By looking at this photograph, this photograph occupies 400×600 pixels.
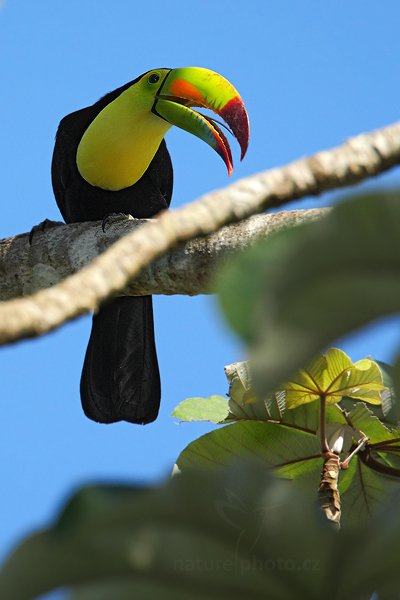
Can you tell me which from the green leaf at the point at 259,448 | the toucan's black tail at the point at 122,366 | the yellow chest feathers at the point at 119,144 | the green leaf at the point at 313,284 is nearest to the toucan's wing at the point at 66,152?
the yellow chest feathers at the point at 119,144

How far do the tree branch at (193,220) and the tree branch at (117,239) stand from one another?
1.23 metres

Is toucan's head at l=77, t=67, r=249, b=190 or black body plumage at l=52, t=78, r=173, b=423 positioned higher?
toucan's head at l=77, t=67, r=249, b=190

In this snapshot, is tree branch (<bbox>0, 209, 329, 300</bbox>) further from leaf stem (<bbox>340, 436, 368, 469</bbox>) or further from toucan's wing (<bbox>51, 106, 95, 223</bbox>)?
toucan's wing (<bbox>51, 106, 95, 223</bbox>)

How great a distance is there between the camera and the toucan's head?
15.4 feet

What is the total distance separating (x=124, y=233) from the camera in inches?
120

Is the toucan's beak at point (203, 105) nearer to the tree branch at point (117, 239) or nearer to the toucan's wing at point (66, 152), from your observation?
the toucan's wing at point (66, 152)

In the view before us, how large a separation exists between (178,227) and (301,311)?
371 millimetres

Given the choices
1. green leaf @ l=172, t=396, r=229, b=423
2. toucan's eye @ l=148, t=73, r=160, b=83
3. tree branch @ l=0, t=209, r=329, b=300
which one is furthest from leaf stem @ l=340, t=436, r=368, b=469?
toucan's eye @ l=148, t=73, r=160, b=83

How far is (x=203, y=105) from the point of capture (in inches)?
179

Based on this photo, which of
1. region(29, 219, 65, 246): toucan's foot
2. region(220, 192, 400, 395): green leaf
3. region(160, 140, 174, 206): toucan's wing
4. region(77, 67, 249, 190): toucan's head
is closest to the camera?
region(220, 192, 400, 395): green leaf

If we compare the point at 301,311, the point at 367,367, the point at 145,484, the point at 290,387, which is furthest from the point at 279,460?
the point at 301,311

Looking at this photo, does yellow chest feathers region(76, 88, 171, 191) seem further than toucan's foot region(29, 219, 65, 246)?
Yes

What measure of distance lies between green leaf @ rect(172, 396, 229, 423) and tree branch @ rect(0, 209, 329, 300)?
361 mm

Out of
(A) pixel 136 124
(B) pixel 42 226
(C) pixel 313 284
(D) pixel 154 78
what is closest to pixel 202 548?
(C) pixel 313 284
